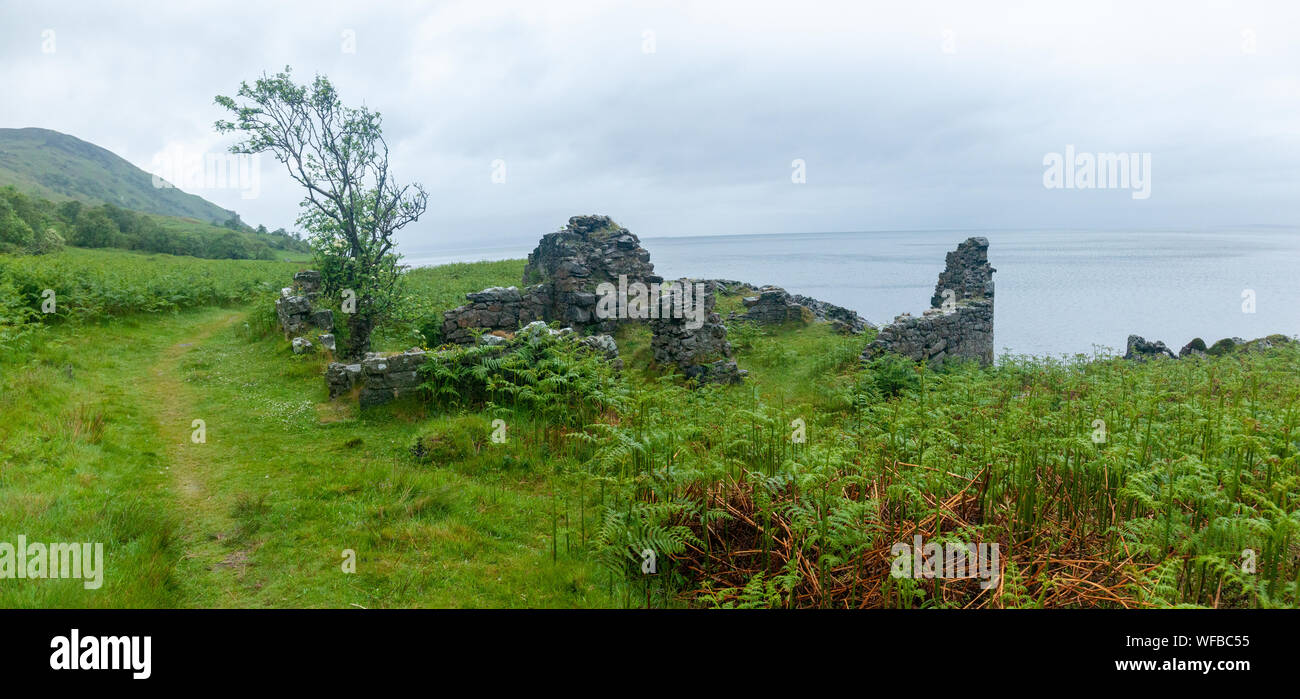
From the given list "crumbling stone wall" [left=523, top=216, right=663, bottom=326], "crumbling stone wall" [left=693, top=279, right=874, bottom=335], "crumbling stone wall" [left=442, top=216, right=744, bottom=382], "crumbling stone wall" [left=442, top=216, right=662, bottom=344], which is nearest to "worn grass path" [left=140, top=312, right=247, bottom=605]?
"crumbling stone wall" [left=442, top=216, right=744, bottom=382]

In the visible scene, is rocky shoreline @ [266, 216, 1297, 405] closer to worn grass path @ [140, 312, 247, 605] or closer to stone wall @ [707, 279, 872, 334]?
stone wall @ [707, 279, 872, 334]

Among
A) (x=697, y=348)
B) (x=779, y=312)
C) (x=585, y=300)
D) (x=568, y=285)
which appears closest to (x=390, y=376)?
(x=697, y=348)

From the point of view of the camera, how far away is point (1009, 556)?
20.0 feet

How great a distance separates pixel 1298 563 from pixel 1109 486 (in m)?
1.88

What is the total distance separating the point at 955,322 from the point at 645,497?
2183 cm

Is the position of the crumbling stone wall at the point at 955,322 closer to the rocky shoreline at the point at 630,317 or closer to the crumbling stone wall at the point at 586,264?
the rocky shoreline at the point at 630,317

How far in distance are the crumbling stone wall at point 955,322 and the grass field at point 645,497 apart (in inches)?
337

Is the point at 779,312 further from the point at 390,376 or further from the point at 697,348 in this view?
the point at 390,376

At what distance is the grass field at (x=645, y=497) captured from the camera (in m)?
6.05

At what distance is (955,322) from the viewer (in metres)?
25.6

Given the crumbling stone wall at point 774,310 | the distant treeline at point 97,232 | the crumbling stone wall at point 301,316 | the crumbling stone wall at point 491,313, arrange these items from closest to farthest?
the crumbling stone wall at point 491,313
the crumbling stone wall at point 301,316
the crumbling stone wall at point 774,310
the distant treeline at point 97,232

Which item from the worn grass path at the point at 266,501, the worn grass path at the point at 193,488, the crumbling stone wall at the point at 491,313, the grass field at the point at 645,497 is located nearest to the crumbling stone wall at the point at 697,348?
the crumbling stone wall at the point at 491,313

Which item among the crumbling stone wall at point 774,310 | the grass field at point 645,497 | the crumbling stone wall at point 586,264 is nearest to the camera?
the grass field at point 645,497
